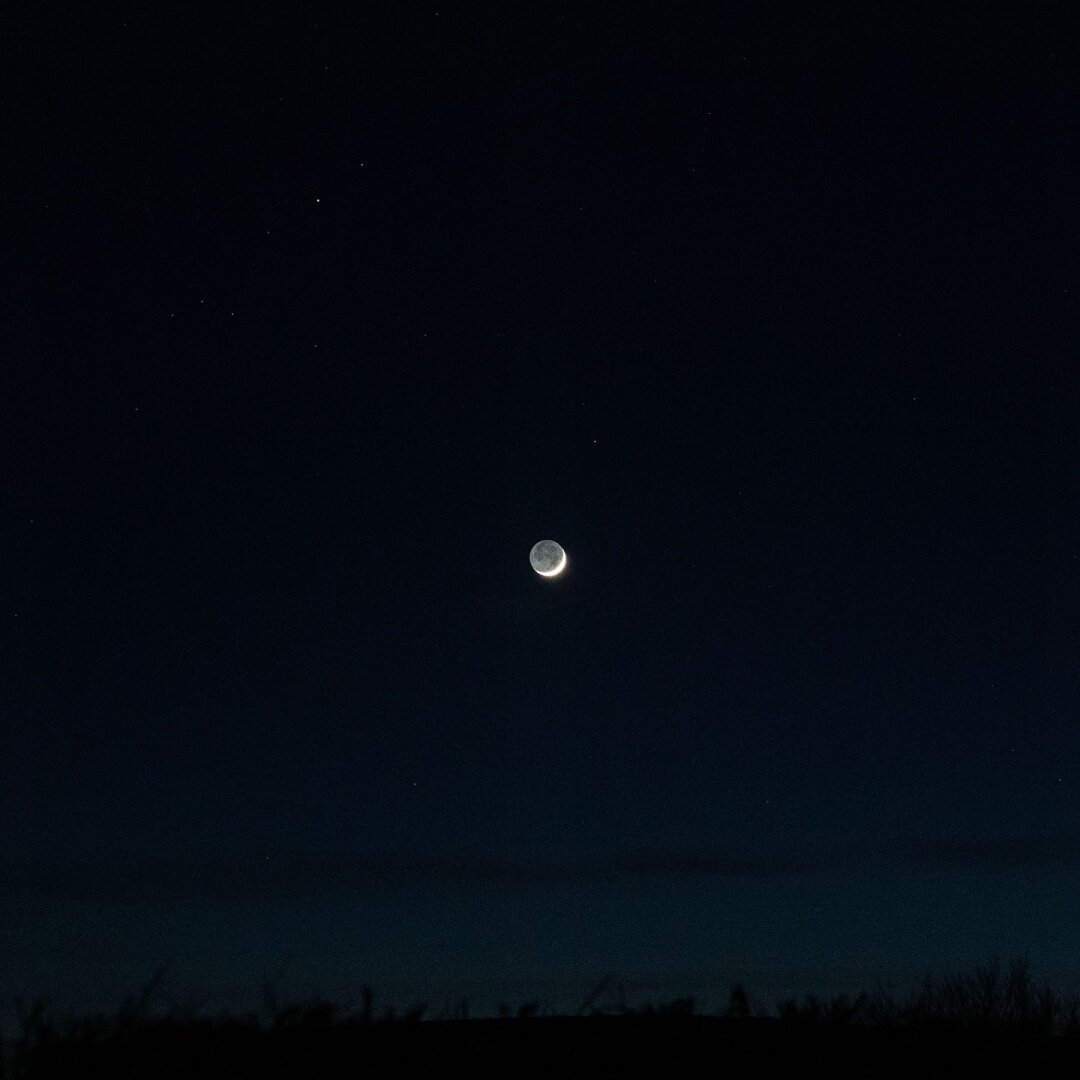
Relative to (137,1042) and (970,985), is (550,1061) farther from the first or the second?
(970,985)

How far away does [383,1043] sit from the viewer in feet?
37.7

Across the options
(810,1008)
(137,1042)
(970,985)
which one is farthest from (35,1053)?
(970,985)

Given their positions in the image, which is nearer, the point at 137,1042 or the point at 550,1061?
the point at 137,1042

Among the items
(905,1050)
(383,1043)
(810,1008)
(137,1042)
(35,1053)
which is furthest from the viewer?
(810,1008)

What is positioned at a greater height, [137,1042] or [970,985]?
[970,985]

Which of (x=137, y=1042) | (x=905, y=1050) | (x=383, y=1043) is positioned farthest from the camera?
Result: (x=905, y=1050)

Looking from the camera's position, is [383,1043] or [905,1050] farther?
[905,1050]

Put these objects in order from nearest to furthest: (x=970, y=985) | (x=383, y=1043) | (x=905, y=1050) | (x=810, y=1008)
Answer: (x=383, y=1043)
(x=905, y=1050)
(x=810, y=1008)
(x=970, y=985)

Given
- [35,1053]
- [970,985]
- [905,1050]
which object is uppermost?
[970,985]

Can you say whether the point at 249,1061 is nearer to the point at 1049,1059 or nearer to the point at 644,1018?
the point at 644,1018

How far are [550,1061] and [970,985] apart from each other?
7.78 m

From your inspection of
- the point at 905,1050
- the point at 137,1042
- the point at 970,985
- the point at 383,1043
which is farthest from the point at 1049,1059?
the point at 137,1042

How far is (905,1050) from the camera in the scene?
12859 mm

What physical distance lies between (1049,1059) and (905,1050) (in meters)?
1.73
